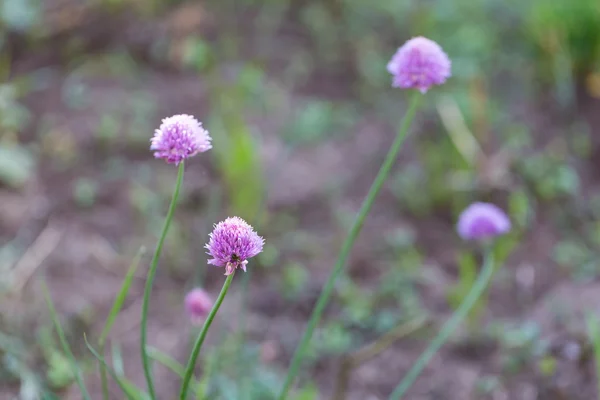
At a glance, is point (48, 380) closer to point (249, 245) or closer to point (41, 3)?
point (249, 245)

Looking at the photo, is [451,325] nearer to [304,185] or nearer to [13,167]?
[304,185]

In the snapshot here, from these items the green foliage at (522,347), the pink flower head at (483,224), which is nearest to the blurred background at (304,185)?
the green foliage at (522,347)

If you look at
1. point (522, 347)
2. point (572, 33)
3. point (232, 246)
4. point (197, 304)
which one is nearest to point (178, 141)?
point (232, 246)

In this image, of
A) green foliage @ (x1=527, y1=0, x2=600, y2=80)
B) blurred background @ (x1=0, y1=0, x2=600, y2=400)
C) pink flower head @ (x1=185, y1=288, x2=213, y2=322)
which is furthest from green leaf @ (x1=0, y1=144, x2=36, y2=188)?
green foliage @ (x1=527, y1=0, x2=600, y2=80)

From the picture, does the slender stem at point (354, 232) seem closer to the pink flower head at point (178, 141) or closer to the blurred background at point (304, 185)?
the blurred background at point (304, 185)

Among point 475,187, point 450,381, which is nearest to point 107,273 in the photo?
point 450,381
